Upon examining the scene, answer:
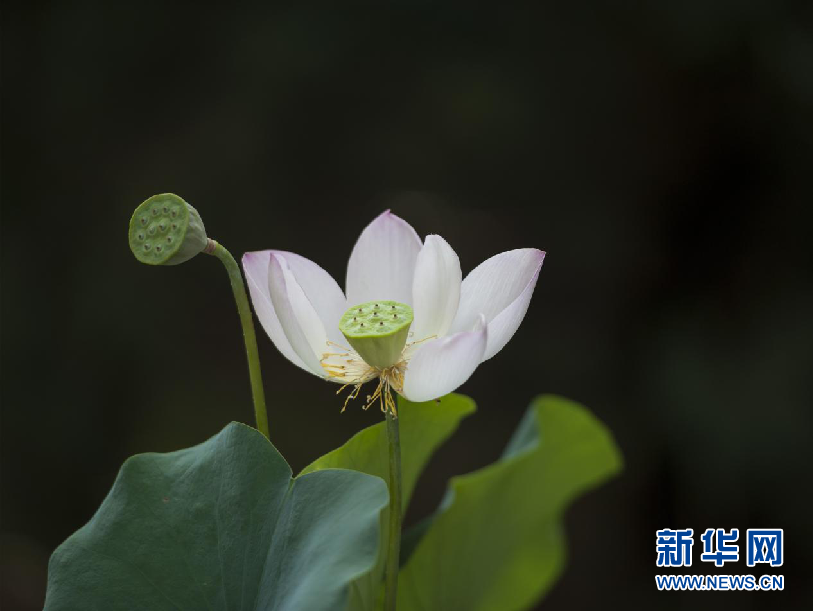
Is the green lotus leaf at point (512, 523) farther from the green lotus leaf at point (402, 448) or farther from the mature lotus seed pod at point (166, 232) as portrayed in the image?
the mature lotus seed pod at point (166, 232)

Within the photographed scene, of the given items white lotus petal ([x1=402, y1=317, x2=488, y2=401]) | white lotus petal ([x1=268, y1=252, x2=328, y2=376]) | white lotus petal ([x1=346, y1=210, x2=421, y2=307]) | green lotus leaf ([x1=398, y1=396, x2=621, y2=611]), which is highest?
white lotus petal ([x1=346, y1=210, x2=421, y2=307])

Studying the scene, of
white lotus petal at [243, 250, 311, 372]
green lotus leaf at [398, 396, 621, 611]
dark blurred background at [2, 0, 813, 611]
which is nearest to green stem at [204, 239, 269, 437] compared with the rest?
white lotus petal at [243, 250, 311, 372]

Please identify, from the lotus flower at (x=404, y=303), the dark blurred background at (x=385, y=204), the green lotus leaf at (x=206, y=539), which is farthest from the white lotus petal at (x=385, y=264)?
the dark blurred background at (x=385, y=204)

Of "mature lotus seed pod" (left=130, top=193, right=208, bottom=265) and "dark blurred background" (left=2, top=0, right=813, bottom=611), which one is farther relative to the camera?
"dark blurred background" (left=2, top=0, right=813, bottom=611)

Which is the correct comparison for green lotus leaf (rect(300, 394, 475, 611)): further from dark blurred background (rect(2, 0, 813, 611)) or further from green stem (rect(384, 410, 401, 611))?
dark blurred background (rect(2, 0, 813, 611))

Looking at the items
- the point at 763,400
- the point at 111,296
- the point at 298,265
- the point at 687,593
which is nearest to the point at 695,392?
the point at 763,400

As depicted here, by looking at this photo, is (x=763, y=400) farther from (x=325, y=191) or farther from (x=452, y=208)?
(x=325, y=191)
